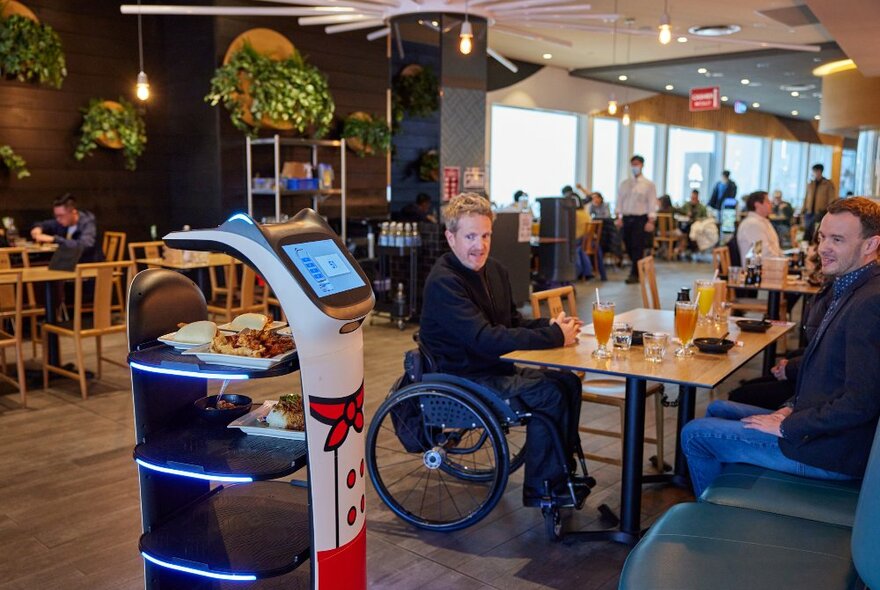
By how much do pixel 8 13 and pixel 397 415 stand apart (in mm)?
6220

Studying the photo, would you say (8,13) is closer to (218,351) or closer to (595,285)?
(218,351)

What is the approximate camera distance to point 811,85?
16.4 meters

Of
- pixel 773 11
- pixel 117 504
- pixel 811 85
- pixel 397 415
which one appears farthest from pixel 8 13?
pixel 811 85

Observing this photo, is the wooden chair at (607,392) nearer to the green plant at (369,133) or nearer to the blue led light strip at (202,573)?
the blue led light strip at (202,573)

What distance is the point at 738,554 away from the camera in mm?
2090

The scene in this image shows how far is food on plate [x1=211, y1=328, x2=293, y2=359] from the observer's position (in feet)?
6.82

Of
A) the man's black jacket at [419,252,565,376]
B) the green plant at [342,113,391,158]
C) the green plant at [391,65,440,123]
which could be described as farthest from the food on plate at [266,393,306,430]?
the green plant at [342,113,391,158]

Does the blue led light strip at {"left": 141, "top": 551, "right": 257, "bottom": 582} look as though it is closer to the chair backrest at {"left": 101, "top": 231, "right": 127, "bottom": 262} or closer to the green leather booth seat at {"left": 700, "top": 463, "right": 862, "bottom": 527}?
the green leather booth seat at {"left": 700, "top": 463, "right": 862, "bottom": 527}

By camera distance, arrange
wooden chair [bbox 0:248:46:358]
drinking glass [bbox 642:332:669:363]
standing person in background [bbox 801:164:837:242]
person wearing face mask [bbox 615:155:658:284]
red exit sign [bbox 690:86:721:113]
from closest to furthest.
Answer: drinking glass [bbox 642:332:669:363]
wooden chair [bbox 0:248:46:358]
person wearing face mask [bbox 615:155:658:284]
standing person in background [bbox 801:164:837:242]
red exit sign [bbox 690:86:721:113]

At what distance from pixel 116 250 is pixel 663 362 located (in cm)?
705

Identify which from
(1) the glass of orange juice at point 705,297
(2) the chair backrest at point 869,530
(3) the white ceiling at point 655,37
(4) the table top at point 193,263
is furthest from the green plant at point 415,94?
(2) the chair backrest at point 869,530

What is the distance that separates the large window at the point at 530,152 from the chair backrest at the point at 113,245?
7487mm

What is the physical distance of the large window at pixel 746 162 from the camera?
22.4 meters

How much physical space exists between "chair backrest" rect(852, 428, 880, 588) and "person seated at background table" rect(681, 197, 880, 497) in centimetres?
52
